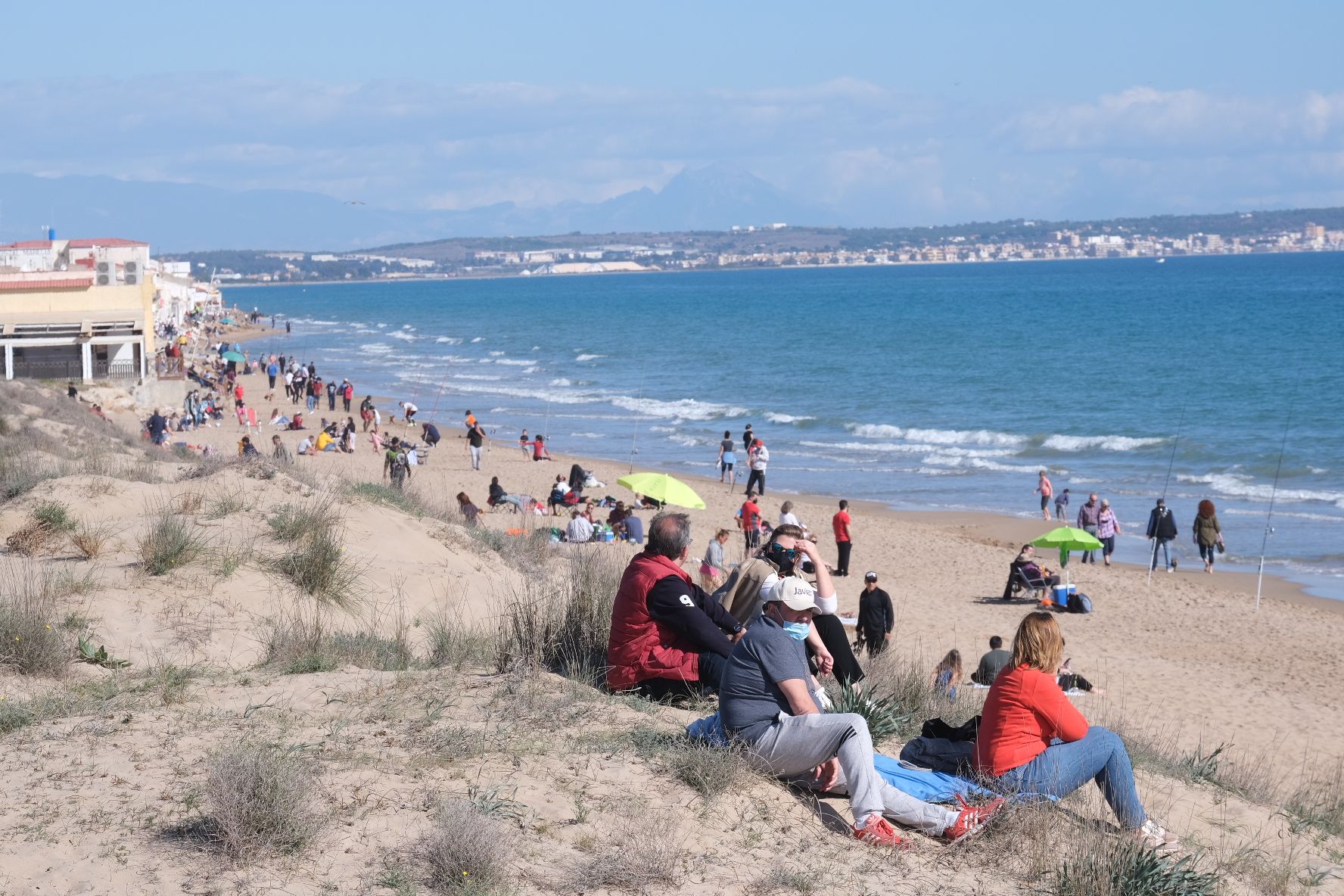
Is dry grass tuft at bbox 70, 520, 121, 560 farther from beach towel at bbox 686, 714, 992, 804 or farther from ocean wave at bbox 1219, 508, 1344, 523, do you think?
ocean wave at bbox 1219, 508, 1344, 523

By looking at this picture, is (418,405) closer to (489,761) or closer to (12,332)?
(12,332)

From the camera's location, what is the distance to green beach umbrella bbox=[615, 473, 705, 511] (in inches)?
611

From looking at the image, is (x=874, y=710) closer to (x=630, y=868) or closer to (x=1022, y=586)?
(x=630, y=868)

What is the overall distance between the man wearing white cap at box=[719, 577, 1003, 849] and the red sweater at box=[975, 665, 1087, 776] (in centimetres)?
29

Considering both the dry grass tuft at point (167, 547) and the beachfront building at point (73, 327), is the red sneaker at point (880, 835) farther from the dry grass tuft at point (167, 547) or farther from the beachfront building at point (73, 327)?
the beachfront building at point (73, 327)

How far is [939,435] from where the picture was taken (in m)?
33.4

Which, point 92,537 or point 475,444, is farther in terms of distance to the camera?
point 475,444

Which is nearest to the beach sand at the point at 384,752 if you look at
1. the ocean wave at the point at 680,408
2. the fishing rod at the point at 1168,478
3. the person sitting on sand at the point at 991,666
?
the person sitting on sand at the point at 991,666

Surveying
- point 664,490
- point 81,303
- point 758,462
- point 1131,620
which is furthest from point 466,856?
point 81,303

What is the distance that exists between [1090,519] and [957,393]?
25.1 m

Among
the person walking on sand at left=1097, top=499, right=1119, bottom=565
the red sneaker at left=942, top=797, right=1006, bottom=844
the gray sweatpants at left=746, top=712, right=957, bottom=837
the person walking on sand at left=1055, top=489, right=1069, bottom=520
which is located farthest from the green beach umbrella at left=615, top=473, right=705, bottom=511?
the red sneaker at left=942, top=797, right=1006, bottom=844

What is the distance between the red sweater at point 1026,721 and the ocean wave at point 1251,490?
19.9m

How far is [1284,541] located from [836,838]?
18077 mm

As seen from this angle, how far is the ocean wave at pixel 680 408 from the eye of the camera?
38.3 m
